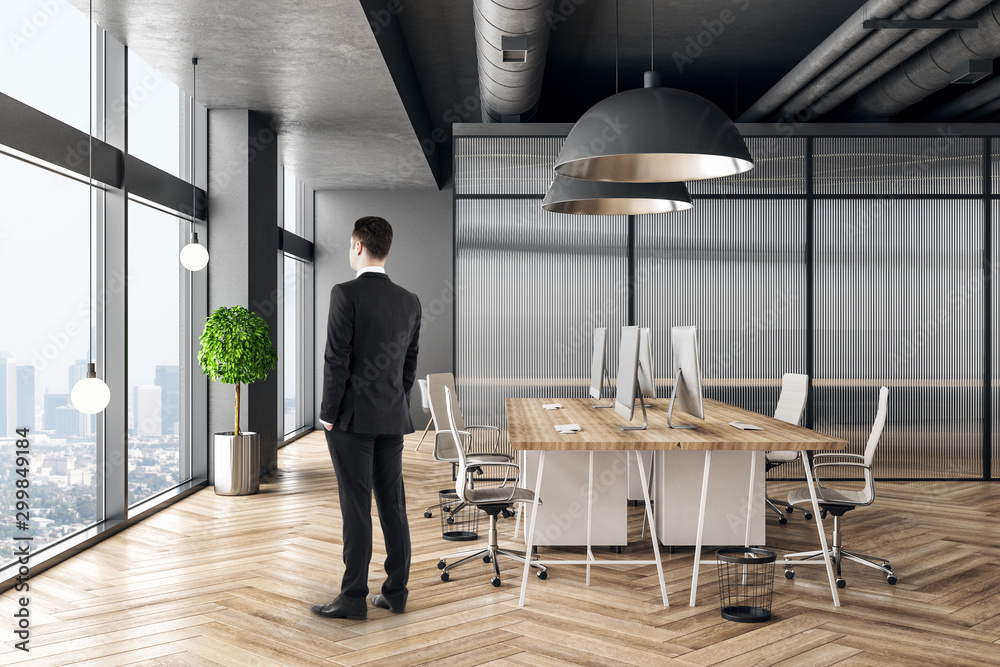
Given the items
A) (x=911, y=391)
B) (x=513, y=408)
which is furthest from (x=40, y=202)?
(x=911, y=391)

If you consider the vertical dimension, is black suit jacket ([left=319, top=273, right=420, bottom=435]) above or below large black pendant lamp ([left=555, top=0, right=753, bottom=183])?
below

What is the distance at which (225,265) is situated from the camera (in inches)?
281

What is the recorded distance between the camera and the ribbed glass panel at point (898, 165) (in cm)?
754

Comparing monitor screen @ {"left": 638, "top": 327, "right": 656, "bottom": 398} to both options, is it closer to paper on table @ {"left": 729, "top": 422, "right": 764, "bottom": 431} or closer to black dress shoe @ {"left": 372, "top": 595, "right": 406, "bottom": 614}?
paper on table @ {"left": 729, "top": 422, "right": 764, "bottom": 431}

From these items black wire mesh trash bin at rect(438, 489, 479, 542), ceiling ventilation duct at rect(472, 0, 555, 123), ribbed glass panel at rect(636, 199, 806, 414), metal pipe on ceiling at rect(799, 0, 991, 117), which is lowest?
black wire mesh trash bin at rect(438, 489, 479, 542)

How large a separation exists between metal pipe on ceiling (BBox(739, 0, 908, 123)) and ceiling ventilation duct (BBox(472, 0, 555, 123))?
6.92 feet

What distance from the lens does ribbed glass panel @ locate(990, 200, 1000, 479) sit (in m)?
7.57

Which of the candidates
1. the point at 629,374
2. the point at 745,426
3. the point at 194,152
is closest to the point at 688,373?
the point at 629,374

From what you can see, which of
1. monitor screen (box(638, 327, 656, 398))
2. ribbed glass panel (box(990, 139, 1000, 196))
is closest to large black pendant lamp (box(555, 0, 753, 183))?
monitor screen (box(638, 327, 656, 398))

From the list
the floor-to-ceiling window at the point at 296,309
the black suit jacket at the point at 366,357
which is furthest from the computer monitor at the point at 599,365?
the floor-to-ceiling window at the point at 296,309

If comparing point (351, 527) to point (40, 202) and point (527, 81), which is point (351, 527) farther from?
point (527, 81)

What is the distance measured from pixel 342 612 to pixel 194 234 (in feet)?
12.1

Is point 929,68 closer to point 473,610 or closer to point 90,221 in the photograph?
point 473,610

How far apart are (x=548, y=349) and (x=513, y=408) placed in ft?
5.53
